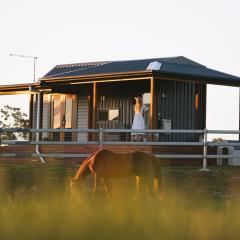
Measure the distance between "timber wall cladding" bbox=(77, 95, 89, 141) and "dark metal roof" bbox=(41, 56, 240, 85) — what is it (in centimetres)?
127

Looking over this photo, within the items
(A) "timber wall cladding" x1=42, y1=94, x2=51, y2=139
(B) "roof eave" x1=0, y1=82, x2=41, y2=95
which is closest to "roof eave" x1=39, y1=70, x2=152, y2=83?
(B) "roof eave" x1=0, y1=82, x2=41, y2=95

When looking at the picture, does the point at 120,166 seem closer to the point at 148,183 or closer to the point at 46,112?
the point at 148,183

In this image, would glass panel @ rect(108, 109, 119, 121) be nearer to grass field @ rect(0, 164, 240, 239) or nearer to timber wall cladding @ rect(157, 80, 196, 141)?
timber wall cladding @ rect(157, 80, 196, 141)

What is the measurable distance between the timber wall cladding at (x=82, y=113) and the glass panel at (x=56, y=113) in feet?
3.54

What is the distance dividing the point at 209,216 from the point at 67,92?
26.0m

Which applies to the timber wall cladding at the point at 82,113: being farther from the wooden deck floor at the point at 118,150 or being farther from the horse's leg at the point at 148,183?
the horse's leg at the point at 148,183

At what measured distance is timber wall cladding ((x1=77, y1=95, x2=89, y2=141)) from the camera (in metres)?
30.9

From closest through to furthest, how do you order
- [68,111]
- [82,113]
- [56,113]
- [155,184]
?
1. [155,184]
2. [82,113]
3. [68,111]
4. [56,113]

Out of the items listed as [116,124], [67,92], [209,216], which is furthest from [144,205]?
[67,92]

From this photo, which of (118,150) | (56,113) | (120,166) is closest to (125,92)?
(56,113)

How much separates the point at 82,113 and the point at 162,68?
18.8 feet

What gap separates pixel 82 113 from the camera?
1227 inches

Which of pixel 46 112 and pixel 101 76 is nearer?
pixel 101 76

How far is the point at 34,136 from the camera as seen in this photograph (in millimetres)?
32688
